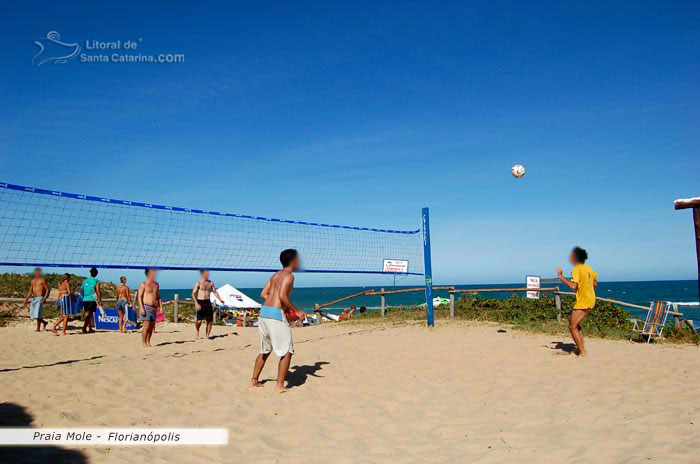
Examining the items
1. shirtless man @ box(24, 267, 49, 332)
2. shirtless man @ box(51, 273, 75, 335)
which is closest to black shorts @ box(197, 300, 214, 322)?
shirtless man @ box(24, 267, 49, 332)

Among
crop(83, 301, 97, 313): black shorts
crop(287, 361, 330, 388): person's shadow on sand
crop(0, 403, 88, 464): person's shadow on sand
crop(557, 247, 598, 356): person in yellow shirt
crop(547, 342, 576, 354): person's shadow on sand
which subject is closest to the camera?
crop(0, 403, 88, 464): person's shadow on sand

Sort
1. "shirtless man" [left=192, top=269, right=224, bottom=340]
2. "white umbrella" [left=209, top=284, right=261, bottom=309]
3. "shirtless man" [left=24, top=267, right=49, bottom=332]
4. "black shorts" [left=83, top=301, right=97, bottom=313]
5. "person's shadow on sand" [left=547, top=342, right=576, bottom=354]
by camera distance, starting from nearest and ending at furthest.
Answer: "person's shadow on sand" [left=547, top=342, right=576, bottom=354] → "shirtless man" [left=192, top=269, right=224, bottom=340] → "shirtless man" [left=24, top=267, right=49, bottom=332] → "black shorts" [left=83, top=301, right=97, bottom=313] → "white umbrella" [left=209, top=284, right=261, bottom=309]

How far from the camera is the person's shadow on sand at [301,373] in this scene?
564cm

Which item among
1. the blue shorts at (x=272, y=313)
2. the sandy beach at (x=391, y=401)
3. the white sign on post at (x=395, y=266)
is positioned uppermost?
the white sign on post at (x=395, y=266)

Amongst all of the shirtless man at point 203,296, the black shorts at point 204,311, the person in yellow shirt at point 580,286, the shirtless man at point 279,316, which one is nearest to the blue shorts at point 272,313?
the shirtless man at point 279,316

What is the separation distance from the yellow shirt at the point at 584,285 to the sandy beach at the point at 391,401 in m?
0.81

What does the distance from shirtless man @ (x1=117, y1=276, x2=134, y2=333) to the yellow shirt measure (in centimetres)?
1016

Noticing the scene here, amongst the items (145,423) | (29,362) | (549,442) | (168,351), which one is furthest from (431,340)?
(29,362)

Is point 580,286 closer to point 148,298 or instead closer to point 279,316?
point 279,316

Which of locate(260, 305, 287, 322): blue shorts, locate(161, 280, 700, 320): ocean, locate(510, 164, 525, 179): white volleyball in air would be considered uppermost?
locate(510, 164, 525, 179): white volleyball in air

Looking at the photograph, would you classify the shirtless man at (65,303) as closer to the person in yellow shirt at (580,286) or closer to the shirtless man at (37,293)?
the shirtless man at (37,293)

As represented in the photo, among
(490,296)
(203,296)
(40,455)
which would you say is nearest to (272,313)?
(40,455)

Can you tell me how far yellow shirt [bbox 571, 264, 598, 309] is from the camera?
657 cm

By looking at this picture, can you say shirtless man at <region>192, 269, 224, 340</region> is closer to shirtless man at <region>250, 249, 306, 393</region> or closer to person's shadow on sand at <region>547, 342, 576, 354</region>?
shirtless man at <region>250, 249, 306, 393</region>
